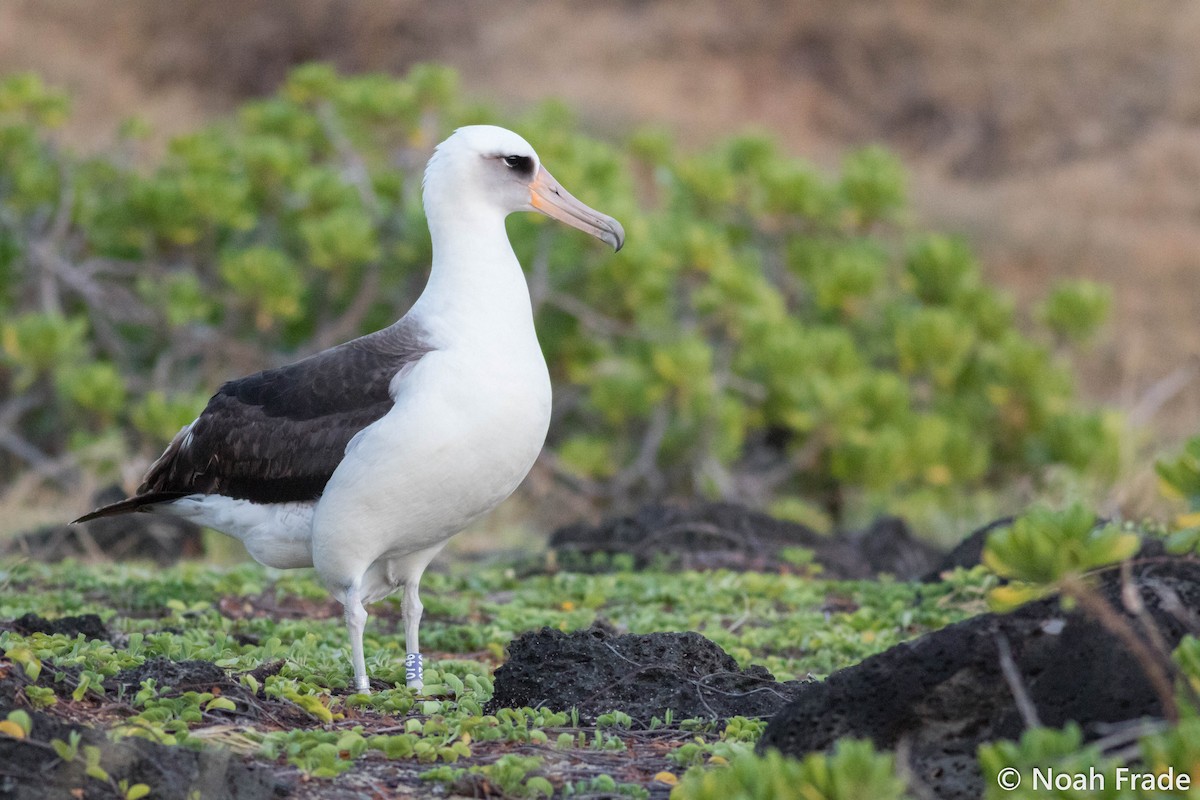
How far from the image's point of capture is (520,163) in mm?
5570

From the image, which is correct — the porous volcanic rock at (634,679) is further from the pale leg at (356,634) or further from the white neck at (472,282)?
the white neck at (472,282)

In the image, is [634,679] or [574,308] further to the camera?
[574,308]

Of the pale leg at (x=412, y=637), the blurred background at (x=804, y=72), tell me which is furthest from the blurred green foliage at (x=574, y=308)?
the blurred background at (x=804, y=72)

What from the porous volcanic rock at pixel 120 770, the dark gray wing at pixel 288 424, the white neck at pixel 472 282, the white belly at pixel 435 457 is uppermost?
the white neck at pixel 472 282

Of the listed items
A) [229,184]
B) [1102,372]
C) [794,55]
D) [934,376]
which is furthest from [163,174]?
[794,55]

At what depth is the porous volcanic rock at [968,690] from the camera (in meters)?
3.48

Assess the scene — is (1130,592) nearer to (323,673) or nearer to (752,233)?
(323,673)

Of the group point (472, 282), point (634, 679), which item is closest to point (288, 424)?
point (472, 282)

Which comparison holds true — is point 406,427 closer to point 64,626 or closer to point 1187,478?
point 64,626

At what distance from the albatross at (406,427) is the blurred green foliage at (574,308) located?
17.1ft

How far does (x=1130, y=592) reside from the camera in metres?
2.80

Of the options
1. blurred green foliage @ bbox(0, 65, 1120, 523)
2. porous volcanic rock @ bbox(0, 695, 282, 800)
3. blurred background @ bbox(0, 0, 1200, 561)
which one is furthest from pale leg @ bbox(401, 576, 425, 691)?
blurred background @ bbox(0, 0, 1200, 561)

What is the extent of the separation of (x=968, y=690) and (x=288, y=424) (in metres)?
2.67

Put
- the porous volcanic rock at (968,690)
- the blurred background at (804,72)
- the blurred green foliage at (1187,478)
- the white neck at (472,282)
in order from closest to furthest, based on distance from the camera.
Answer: the blurred green foliage at (1187,478) → the porous volcanic rock at (968,690) → the white neck at (472,282) → the blurred background at (804,72)
